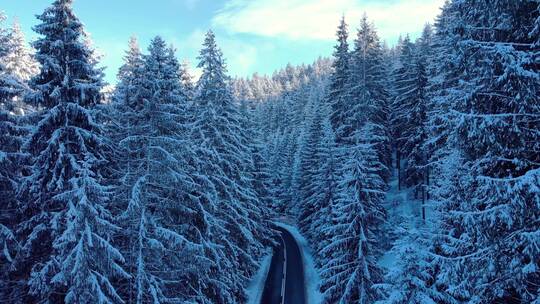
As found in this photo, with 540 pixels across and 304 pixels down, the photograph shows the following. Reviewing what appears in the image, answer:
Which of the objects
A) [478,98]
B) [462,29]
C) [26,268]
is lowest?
[26,268]

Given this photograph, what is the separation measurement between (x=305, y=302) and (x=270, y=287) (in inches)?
169

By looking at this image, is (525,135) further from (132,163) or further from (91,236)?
(132,163)

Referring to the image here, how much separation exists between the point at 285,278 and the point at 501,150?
28.1m

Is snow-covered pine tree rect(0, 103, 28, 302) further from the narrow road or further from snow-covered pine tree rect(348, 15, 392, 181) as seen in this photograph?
snow-covered pine tree rect(348, 15, 392, 181)

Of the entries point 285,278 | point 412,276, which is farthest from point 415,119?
point 412,276

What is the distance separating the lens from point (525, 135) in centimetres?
818

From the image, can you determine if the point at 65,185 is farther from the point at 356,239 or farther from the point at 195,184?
the point at 356,239

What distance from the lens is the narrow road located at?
2889cm

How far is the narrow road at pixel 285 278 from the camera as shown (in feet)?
94.8

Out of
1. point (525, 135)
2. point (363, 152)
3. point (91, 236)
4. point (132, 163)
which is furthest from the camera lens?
point (363, 152)

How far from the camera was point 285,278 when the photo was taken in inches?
1324

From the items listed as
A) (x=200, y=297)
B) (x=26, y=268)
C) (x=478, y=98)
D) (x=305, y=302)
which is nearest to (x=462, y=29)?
(x=478, y=98)

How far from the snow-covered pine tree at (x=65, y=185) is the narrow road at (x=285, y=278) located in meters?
17.9

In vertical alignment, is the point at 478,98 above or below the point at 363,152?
above
